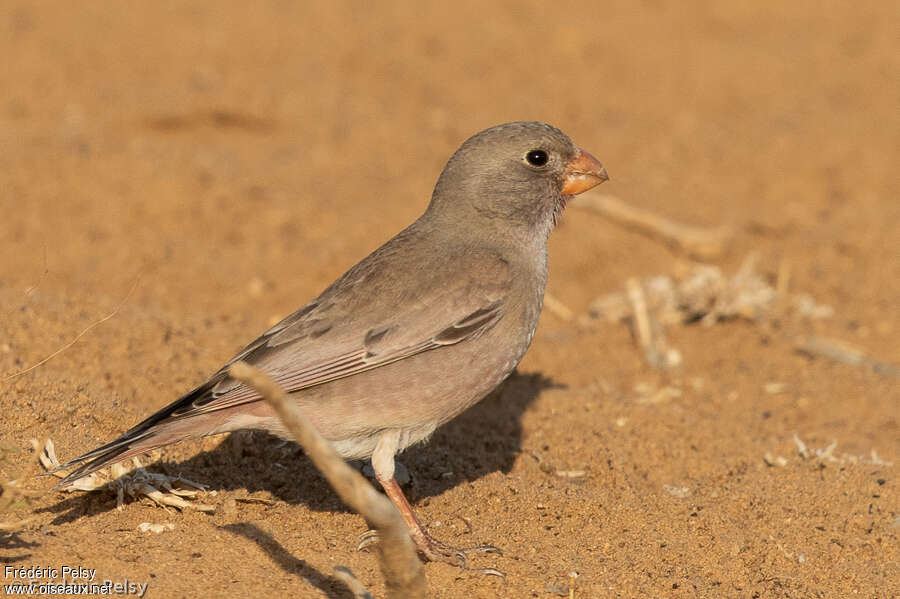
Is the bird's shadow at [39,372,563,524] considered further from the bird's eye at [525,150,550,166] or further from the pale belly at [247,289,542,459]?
the bird's eye at [525,150,550,166]

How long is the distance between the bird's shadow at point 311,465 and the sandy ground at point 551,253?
22mm

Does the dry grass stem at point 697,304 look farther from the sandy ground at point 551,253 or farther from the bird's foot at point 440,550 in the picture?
the bird's foot at point 440,550

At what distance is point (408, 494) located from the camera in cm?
579

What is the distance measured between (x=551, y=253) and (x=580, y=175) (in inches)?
151

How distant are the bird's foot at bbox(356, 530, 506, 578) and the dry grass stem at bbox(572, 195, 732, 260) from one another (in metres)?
5.67

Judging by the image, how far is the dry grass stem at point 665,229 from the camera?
390 inches

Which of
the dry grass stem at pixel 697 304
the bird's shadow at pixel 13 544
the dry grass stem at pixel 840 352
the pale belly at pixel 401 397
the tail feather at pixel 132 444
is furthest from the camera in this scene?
the dry grass stem at pixel 697 304

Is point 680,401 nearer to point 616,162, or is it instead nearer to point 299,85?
point 616,162

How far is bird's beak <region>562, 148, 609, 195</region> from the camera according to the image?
6.00 m

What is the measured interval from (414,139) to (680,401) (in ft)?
18.3

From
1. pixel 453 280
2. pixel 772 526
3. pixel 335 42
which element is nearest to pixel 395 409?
pixel 453 280

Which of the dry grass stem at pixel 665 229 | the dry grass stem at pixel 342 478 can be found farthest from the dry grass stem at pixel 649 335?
the dry grass stem at pixel 342 478

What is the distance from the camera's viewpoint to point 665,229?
398 inches

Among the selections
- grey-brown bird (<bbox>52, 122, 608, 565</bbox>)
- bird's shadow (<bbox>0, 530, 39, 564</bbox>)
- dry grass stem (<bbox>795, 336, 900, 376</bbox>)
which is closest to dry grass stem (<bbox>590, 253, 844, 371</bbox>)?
dry grass stem (<bbox>795, 336, 900, 376</bbox>)
